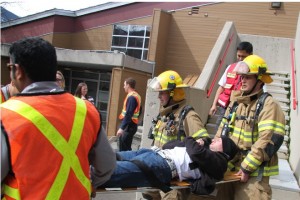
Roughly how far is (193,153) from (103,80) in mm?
16674

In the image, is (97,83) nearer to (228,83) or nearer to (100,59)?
(100,59)

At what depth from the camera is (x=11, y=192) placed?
1.88 meters

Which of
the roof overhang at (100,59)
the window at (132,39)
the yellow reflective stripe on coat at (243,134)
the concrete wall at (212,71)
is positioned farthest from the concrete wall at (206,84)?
the window at (132,39)

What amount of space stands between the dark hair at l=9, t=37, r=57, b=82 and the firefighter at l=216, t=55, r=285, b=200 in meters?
2.20

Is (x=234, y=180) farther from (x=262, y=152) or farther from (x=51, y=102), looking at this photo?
(x=51, y=102)

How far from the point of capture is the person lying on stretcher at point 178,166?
3.26m

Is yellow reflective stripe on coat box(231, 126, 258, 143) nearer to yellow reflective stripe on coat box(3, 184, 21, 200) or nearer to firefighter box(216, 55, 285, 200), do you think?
firefighter box(216, 55, 285, 200)

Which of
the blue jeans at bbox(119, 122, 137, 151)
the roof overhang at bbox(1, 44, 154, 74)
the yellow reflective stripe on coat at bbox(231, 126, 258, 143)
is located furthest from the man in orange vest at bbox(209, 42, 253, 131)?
the roof overhang at bbox(1, 44, 154, 74)

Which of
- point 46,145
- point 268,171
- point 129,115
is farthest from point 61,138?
point 129,115

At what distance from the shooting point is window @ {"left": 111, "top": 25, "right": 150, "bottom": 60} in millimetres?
20000

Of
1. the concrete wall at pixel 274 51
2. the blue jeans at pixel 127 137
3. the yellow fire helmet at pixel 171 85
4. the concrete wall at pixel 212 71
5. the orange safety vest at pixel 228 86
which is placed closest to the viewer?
the yellow fire helmet at pixel 171 85

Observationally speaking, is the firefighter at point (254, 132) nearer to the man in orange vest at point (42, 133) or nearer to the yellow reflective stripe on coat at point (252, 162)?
the yellow reflective stripe on coat at point (252, 162)

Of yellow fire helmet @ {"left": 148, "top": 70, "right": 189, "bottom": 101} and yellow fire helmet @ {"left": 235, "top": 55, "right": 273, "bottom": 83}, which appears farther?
yellow fire helmet @ {"left": 148, "top": 70, "right": 189, "bottom": 101}

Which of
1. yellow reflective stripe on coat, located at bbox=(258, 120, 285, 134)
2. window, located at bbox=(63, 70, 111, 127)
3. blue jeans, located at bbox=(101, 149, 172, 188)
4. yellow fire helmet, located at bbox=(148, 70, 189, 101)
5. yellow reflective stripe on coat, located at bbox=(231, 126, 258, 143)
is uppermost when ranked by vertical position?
yellow fire helmet, located at bbox=(148, 70, 189, 101)
